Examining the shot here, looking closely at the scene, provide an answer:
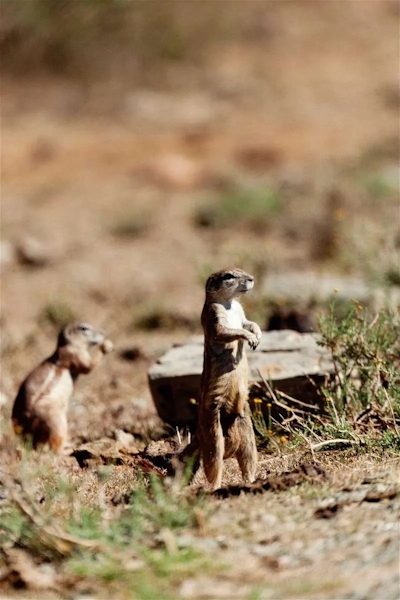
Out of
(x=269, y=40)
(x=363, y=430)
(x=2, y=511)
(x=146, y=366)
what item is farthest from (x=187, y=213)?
(x=269, y=40)

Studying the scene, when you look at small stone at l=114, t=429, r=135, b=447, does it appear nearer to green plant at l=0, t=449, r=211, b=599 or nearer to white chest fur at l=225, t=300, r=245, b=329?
white chest fur at l=225, t=300, r=245, b=329

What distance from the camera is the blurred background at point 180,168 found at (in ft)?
34.4

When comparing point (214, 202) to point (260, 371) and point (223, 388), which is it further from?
point (223, 388)

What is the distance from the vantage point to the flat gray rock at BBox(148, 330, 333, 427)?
6.78 metres

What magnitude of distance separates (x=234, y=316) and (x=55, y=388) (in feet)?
7.50

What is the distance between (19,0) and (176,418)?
12977 millimetres

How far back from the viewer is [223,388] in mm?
5281

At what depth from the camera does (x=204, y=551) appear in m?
4.29

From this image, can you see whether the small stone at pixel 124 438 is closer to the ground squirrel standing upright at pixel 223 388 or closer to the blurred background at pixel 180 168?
the blurred background at pixel 180 168

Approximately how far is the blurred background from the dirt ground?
0.05m

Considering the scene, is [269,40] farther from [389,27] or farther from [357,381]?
[357,381]

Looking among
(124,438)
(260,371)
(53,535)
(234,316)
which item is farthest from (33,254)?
(53,535)

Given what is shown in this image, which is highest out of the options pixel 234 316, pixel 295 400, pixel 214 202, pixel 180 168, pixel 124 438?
pixel 180 168

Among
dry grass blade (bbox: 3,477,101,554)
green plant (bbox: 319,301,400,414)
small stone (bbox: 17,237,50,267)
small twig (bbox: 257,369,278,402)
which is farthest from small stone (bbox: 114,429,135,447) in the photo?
small stone (bbox: 17,237,50,267)
